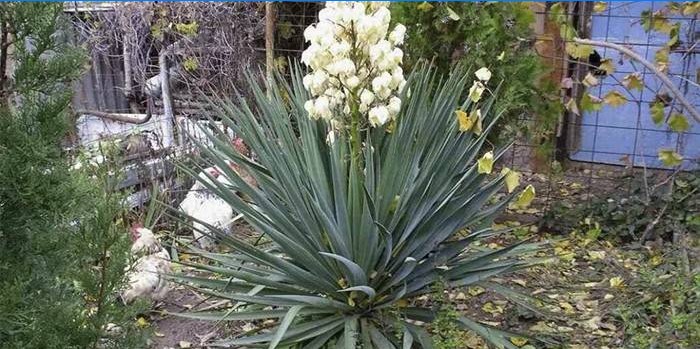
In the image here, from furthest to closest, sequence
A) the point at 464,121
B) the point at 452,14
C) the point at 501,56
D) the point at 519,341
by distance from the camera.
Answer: the point at 452,14, the point at 501,56, the point at 519,341, the point at 464,121

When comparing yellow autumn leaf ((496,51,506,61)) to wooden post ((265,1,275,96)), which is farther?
wooden post ((265,1,275,96))

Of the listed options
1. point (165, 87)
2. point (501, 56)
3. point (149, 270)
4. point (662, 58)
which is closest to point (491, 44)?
point (501, 56)

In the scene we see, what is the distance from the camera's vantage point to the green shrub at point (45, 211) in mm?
1450

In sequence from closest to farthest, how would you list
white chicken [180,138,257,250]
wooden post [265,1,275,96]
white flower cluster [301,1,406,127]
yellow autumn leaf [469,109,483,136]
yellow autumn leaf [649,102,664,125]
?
white flower cluster [301,1,406,127], yellow autumn leaf [469,109,483,136], yellow autumn leaf [649,102,664,125], white chicken [180,138,257,250], wooden post [265,1,275,96]

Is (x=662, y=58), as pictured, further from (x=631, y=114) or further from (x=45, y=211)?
(x=45, y=211)

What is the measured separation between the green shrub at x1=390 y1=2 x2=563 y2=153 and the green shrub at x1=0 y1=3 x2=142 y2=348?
7.32 ft

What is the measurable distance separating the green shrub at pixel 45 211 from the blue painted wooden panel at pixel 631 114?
3.40 meters

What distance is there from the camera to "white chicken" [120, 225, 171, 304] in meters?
2.80

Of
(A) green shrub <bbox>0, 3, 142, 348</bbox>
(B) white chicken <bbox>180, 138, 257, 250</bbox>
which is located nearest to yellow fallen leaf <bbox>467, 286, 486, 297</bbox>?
(B) white chicken <bbox>180, 138, 257, 250</bbox>

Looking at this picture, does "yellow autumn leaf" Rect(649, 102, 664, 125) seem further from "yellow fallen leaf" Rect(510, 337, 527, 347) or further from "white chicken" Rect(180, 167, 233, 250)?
"white chicken" Rect(180, 167, 233, 250)

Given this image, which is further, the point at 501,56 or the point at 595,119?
the point at 595,119

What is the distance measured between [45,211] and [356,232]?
103cm

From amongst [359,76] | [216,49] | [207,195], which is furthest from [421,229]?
[216,49]

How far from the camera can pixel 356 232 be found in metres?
2.18
